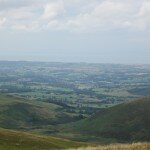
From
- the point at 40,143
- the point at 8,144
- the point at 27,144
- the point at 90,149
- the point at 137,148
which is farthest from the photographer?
the point at 40,143

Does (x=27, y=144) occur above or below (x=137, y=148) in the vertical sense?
below

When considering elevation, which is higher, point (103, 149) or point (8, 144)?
point (103, 149)

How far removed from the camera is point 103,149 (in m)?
29.4

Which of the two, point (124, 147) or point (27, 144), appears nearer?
point (124, 147)

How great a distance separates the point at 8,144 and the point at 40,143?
31.2ft

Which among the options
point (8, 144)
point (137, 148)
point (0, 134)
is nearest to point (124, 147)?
point (137, 148)

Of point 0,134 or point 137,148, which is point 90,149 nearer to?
point 137,148

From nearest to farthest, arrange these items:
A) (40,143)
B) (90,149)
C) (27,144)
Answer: (90,149), (27,144), (40,143)

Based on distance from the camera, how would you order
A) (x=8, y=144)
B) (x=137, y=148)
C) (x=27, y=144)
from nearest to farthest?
(x=137, y=148)
(x=8, y=144)
(x=27, y=144)

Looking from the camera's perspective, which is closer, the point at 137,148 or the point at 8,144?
the point at 137,148

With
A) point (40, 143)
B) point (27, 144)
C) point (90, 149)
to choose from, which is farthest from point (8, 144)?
point (90, 149)

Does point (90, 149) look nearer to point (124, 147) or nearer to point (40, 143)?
point (124, 147)

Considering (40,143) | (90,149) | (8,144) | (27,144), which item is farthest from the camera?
(40,143)

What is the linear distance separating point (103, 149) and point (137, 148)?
2394 millimetres
